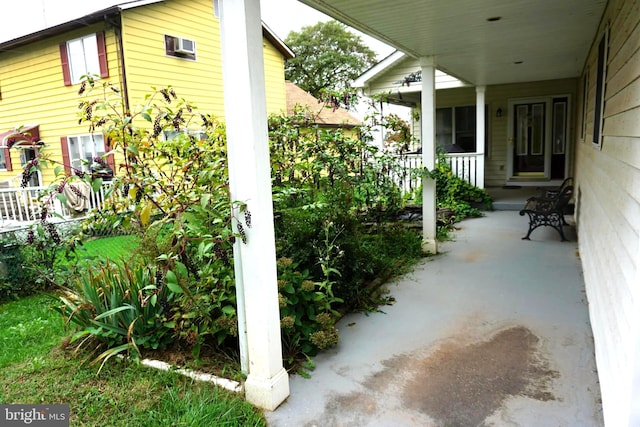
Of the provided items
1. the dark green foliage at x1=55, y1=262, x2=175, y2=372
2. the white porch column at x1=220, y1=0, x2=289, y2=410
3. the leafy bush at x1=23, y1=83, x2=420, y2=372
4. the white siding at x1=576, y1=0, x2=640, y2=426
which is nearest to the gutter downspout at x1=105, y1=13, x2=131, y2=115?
the leafy bush at x1=23, y1=83, x2=420, y2=372

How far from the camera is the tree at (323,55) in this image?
29500 mm

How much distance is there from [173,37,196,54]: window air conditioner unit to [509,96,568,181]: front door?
7.81m

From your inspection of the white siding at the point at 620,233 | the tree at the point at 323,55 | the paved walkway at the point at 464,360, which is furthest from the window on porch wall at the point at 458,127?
the tree at the point at 323,55

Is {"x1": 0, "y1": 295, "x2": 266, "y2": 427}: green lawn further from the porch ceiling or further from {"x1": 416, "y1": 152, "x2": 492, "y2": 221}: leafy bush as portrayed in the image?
{"x1": 416, "y1": 152, "x2": 492, "y2": 221}: leafy bush

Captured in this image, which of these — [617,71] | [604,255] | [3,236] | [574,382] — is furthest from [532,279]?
[3,236]

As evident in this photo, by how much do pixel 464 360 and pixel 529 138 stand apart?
9.19 m

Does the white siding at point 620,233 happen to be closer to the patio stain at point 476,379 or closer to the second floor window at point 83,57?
the patio stain at point 476,379

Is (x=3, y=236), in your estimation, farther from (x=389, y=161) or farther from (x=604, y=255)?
(x=604, y=255)

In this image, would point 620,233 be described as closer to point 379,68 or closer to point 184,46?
point 379,68

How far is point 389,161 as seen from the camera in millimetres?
5594

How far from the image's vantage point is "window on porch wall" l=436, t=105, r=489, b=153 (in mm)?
10945

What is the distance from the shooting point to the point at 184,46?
34.2 feet

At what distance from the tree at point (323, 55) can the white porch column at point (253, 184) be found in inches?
1096

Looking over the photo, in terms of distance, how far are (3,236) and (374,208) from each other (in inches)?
169
